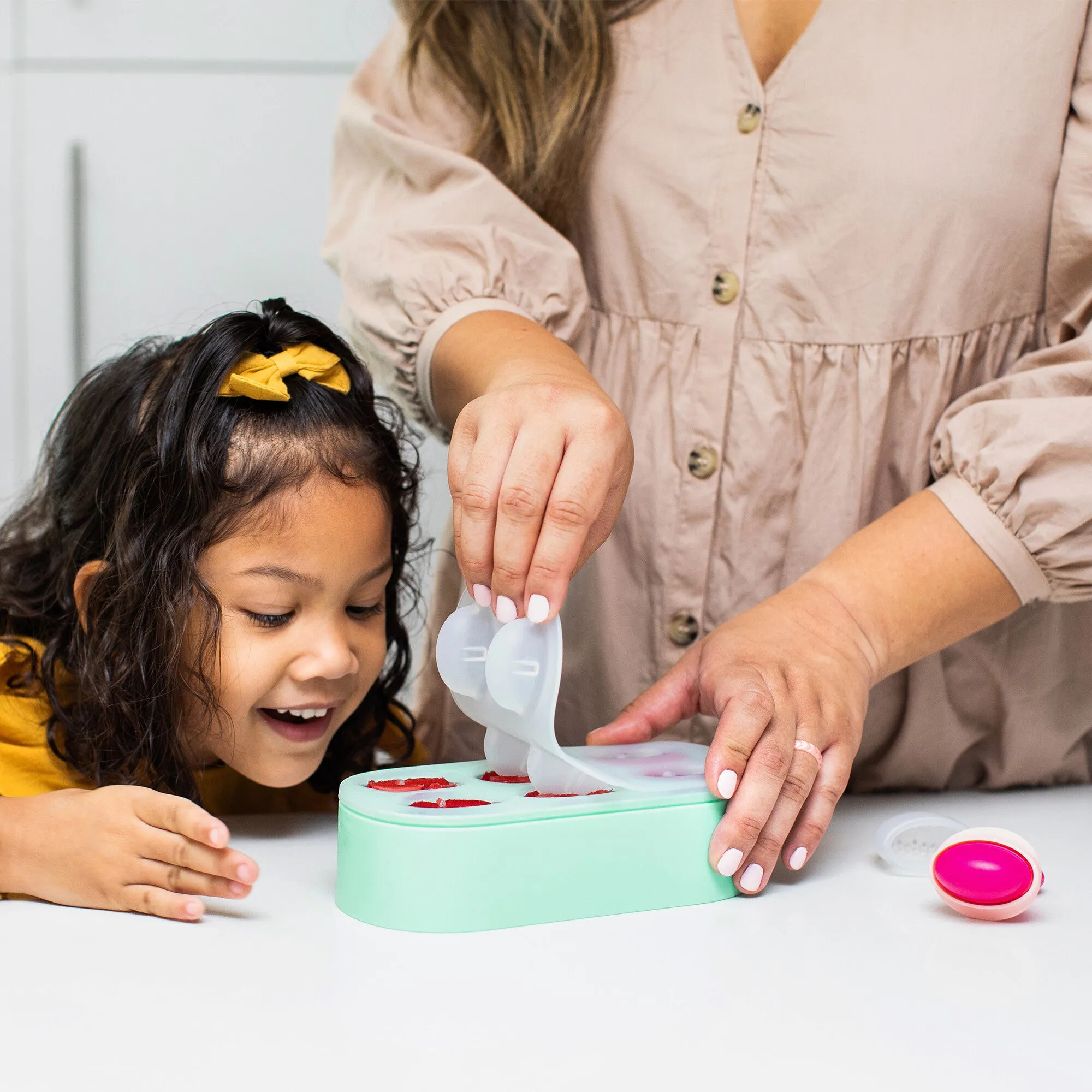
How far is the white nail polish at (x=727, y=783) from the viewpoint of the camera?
0.70 meters

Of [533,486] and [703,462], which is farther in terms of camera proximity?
[703,462]

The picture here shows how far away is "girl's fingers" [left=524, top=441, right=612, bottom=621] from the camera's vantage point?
0.68m

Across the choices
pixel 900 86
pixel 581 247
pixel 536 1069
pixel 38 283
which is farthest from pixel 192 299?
pixel 536 1069

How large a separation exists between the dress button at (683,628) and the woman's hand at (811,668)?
0.48ft

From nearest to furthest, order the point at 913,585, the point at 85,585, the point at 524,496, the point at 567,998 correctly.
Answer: the point at 567,998
the point at 524,496
the point at 913,585
the point at 85,585

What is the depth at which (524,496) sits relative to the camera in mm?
680

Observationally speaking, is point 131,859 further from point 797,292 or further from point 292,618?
point 797,292

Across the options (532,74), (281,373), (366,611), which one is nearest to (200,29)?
(532,74)

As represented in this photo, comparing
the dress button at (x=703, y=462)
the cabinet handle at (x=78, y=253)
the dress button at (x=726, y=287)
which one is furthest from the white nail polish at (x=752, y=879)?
the cabinet handle at (x=78, y=253)

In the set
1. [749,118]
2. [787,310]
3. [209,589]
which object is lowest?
[209,589]

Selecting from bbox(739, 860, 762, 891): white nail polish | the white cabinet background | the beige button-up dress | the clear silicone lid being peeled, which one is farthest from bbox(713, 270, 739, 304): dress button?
the white cabinet background

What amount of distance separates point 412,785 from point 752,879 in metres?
0.21

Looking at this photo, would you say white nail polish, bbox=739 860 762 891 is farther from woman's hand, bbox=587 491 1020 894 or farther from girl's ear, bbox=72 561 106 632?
girl's ear, bbox=72 561 106 632

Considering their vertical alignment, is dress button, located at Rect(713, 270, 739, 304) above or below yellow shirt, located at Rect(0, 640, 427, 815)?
above
